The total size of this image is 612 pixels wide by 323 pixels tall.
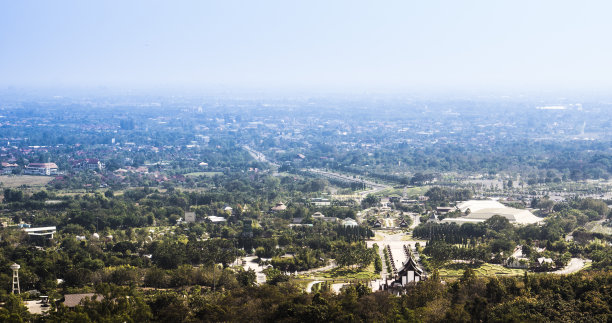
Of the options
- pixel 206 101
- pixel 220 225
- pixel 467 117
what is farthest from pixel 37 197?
pixel 206 101

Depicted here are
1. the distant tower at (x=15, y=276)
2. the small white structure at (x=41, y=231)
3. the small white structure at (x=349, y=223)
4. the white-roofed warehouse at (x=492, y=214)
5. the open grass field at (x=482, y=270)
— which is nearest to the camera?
the distant tower at (x=15, y=276)

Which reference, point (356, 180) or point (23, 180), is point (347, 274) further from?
point (23, 180)

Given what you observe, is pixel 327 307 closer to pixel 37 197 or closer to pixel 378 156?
pixel 37 197

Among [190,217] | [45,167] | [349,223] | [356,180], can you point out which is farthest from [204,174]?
[349,223]

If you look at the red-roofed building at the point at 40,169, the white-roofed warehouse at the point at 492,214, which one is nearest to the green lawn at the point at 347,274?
the white-roofed warehouse at the point at 492,214

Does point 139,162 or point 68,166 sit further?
point 139,162

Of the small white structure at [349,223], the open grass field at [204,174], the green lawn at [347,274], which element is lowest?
the open grass field at [204,174]

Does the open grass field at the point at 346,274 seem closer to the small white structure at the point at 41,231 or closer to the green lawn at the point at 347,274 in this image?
the green lawn at the point at 347,274
